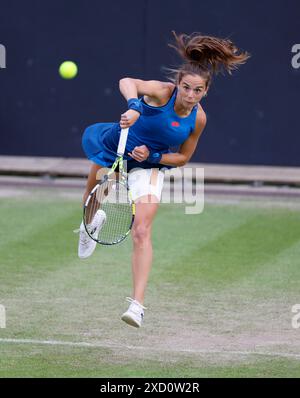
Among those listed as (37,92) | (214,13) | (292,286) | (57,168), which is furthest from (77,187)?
(292,286)

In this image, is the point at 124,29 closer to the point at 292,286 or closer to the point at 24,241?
the point at 24,241

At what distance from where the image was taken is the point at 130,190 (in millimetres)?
7672

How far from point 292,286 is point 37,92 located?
660 cm

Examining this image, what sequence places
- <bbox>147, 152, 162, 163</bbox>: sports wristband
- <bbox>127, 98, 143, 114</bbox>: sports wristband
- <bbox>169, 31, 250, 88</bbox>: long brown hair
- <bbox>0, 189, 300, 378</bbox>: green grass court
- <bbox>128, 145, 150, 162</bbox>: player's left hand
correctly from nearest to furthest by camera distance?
1. <bbox>0, 189, 300, 378</bbox>: green grass court
2. <bbox>127, 98, 143, 114</bbox>: sports wristband
3. <bbox>128, 145, 150, 162</bbox>: player's left hand
4. <bbox>169, 31, 250, 88</bbox>: long brown hair
5. <bbox>147, 152, 162, 163</bbox>: sports wristband

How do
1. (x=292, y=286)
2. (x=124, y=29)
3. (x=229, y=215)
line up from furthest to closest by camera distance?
(x=124, y=29) < (x=229, y=215) < (x=292, y=286)

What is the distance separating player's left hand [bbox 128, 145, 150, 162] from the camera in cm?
727

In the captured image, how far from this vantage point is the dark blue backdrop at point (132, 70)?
46.2 feet

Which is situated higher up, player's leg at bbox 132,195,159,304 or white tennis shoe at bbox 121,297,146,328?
player's leg at bbox 132,195,159,304

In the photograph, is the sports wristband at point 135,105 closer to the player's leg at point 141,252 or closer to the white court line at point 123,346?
the player's leg at point 141,252

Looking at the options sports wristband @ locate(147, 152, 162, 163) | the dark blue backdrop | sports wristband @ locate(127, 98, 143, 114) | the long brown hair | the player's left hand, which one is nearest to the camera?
sports wristband @ locate(127, 98, 143, 114)

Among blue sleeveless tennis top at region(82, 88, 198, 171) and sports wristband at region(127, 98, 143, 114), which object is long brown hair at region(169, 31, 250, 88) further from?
sports wristband at region(127, 98, 143, 114)

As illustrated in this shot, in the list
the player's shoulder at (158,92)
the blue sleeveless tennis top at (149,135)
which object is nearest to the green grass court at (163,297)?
the blue sleeveless tennis top at (149,135)

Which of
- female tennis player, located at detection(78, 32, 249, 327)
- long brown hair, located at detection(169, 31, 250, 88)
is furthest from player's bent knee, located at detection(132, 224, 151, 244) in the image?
long brown hair, located at detection(169, 31, 250, 88)

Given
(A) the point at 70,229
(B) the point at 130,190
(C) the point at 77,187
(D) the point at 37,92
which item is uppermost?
(D) the point at 37,92
